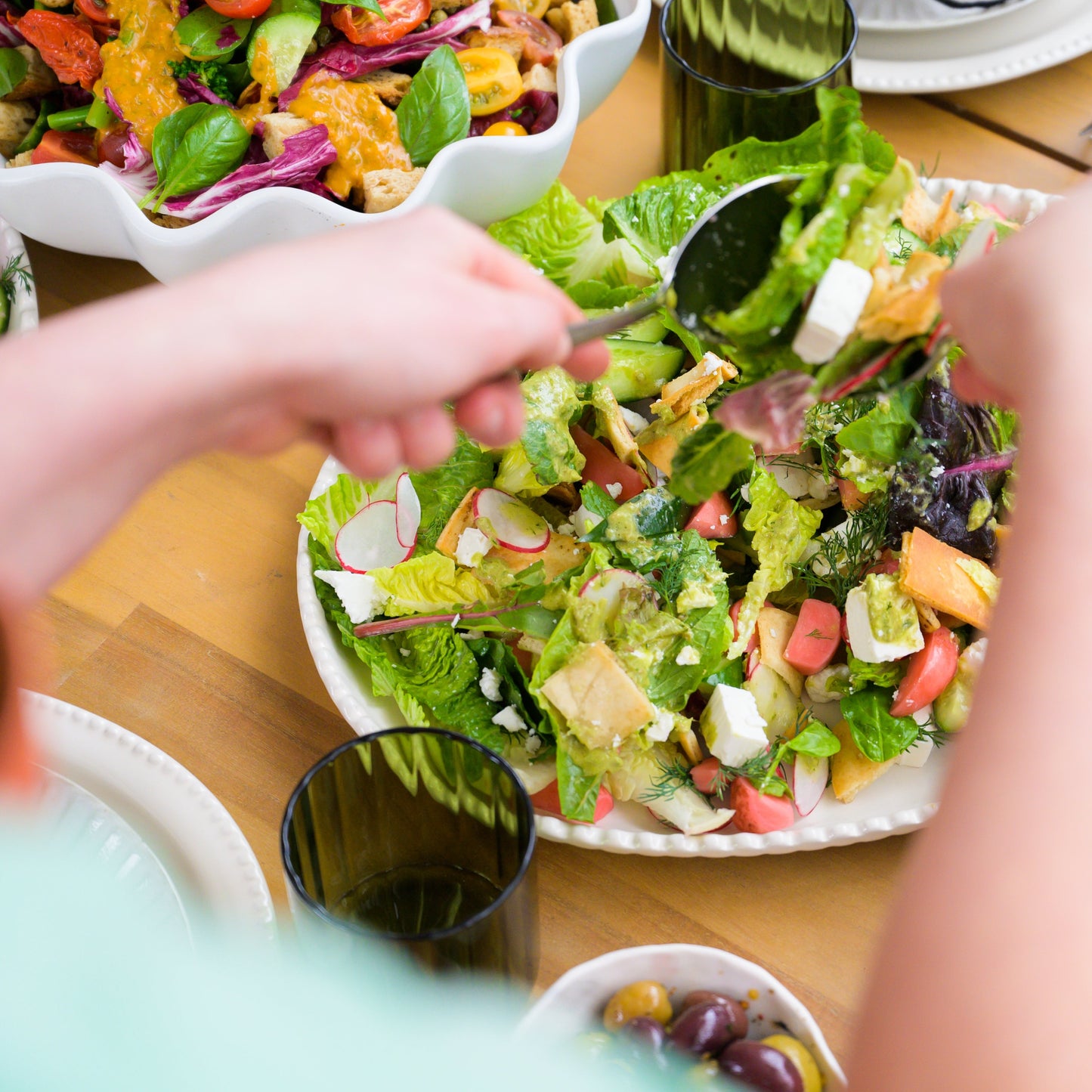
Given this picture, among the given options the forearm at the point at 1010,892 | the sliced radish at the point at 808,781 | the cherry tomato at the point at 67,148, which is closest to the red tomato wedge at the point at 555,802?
the sliced radish at the point at 808,781

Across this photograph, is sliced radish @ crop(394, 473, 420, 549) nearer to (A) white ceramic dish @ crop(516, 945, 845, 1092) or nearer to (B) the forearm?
(A) white ceramic dish @ crop(516, 945, 845, 1092)

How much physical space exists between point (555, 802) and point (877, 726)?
0.27 m

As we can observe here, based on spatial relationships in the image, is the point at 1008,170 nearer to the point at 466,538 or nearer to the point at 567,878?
the point at 466,538

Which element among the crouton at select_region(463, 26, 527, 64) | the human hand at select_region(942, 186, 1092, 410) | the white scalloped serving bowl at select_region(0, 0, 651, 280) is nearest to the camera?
the human hand at select_region(942, 186, 1092, 410)

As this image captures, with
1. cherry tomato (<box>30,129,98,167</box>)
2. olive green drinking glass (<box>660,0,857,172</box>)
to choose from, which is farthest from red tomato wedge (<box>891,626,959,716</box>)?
cherry tomato (<box>30,129,98,167</box>)

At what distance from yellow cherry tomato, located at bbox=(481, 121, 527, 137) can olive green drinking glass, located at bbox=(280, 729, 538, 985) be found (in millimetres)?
731

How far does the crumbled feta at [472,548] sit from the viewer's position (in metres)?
1.02

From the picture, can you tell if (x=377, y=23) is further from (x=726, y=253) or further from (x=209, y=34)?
(x=726, y=253)

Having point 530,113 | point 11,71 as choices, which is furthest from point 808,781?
point 11,71

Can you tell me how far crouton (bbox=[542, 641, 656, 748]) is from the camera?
89 centimetres

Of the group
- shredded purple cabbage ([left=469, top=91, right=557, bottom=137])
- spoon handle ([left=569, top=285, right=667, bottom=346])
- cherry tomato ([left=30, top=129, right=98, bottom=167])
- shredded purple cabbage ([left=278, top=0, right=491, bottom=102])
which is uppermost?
spoon handle ([left=569, top=285, right=667, bottom=346])

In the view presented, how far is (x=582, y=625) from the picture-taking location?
3.11 ft

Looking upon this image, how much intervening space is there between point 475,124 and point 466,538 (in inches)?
21.1

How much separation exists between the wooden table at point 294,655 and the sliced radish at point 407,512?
145 mm
